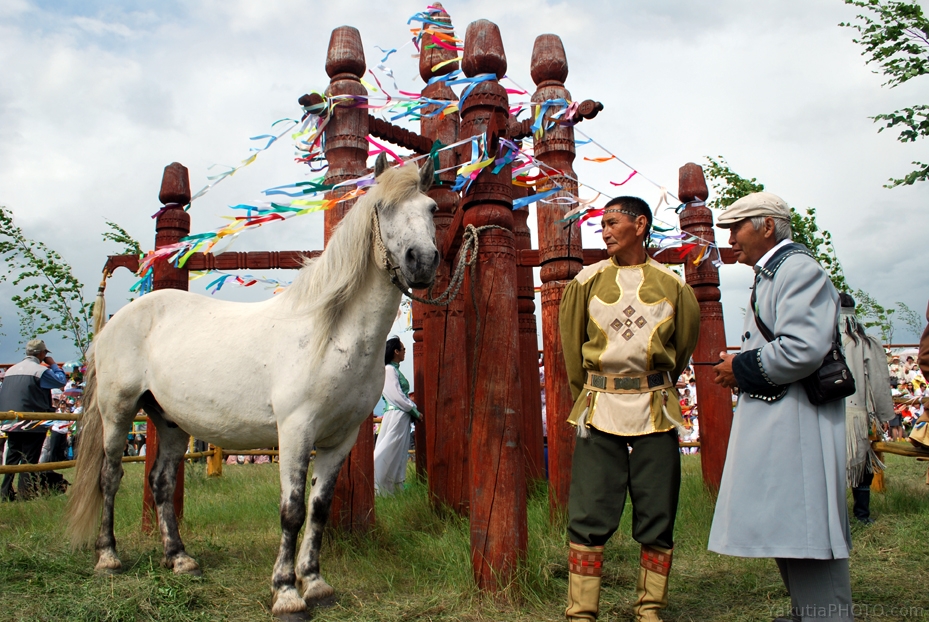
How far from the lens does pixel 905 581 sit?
376 centimetres

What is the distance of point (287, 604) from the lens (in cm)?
312

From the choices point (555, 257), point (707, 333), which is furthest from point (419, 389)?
point (707, 333)

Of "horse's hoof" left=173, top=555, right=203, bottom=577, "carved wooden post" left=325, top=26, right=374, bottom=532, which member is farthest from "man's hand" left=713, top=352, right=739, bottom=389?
"horse's hoof" left=173, top=555, right=203, bottom=577

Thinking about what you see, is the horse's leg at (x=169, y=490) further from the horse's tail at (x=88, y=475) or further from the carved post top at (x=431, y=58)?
the carved post top at (x=431, y=58)

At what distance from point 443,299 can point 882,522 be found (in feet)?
14.3

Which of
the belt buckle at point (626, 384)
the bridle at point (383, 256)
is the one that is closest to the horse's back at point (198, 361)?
the bridle at point (383, 256)

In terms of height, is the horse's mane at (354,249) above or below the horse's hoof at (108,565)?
above

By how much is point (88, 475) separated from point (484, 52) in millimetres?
3713

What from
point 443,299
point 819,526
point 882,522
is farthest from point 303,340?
point 882,522

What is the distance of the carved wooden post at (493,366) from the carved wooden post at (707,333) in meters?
2.47

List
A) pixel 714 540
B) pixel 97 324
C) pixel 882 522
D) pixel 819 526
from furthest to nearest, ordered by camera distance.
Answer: pixel 882 522 < pixel 97 324 < pixel 714 540 < pixel 819 526

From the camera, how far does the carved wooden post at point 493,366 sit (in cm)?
322

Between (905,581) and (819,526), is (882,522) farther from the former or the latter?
(819,526)

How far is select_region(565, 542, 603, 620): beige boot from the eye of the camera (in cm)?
283
